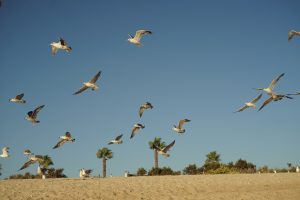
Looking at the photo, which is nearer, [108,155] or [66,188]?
[66,188]

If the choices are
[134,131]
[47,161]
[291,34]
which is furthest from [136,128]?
[47,161]

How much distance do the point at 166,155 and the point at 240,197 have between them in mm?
9143

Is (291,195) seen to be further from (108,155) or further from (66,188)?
(108,155)

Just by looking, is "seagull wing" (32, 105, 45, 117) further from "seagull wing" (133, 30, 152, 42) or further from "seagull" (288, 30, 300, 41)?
"seagull" (288, 30, 300, 41)

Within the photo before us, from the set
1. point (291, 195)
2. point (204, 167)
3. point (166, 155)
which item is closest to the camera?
point (166, 155)

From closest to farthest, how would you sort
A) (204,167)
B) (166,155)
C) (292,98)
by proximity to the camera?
(292,98), (166,155), (204,167)

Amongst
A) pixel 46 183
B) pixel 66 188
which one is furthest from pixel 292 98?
pixel 46 183

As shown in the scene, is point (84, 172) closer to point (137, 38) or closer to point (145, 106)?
point (145, 106)

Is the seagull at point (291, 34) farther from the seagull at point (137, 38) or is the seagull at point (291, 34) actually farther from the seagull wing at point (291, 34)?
the seagull at point (137, 38)

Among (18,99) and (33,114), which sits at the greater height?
(18,99)

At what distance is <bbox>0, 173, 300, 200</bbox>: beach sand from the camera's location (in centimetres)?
2780

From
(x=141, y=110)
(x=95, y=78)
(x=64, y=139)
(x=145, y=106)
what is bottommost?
(x=64, y=139)

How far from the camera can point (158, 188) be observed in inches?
1273

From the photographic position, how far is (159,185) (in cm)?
3331
